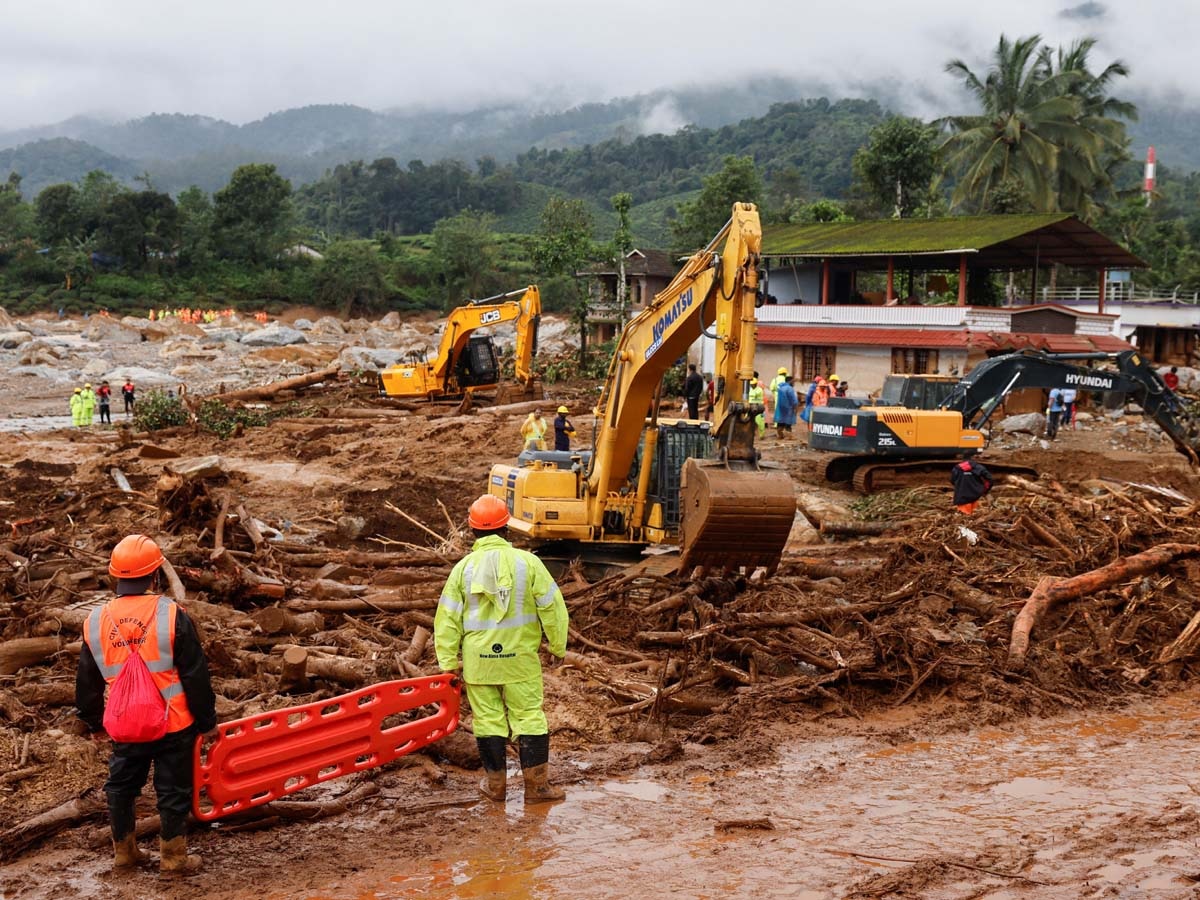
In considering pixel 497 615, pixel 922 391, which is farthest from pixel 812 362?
pixel 497 615

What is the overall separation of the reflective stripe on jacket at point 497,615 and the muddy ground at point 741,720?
731 mm

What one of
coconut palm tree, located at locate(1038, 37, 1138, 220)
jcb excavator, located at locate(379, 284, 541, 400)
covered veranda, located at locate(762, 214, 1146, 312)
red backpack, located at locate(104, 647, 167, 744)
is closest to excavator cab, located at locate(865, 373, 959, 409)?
covered veranda, located at locate(762, 214, 1146, 312)

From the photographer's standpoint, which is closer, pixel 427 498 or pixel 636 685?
pixel 636 685

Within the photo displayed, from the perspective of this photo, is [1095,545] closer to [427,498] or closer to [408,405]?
[427,498]

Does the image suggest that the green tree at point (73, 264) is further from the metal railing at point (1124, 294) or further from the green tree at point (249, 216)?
the metal railing at point (1124, 294)

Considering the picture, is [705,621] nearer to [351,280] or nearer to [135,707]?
[135,707]

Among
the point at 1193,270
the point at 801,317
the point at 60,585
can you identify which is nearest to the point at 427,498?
the point at 60,585

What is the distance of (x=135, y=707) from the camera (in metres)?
4.91

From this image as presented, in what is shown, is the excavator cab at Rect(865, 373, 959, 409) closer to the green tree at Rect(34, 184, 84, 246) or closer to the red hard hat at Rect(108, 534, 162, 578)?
the red hard hat at Rect(108, 534, 162, 578)

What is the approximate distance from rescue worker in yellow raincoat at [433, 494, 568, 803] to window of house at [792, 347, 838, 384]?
26.9 metres

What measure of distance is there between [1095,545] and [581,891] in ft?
25.3

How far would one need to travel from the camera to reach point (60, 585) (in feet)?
30.7

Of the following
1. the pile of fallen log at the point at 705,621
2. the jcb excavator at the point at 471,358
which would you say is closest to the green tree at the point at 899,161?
the jcb excavator at the point at 471,358

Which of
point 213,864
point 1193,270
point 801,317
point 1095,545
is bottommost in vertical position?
point 213,864
